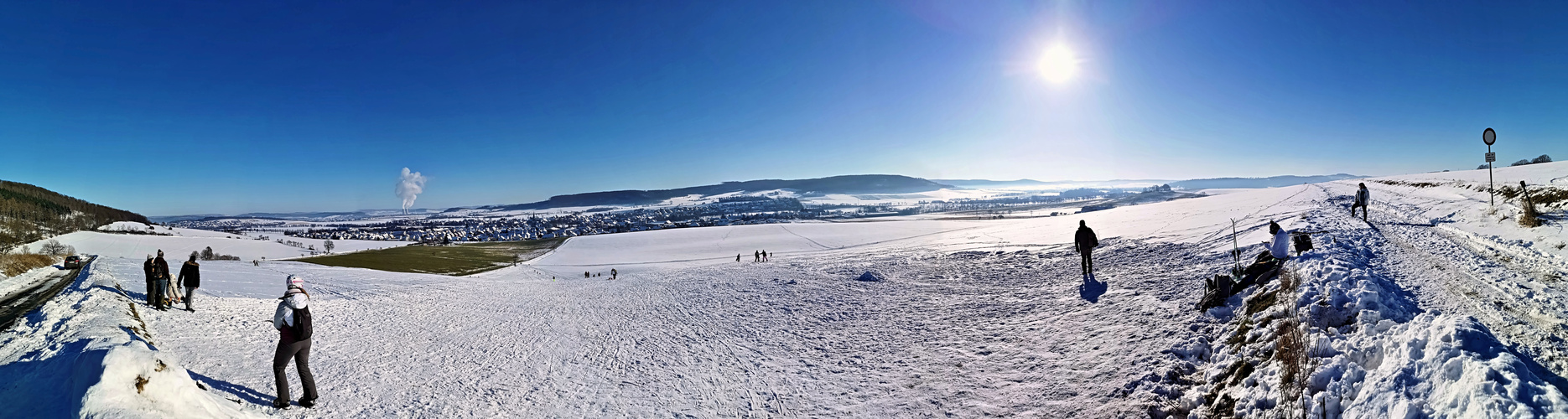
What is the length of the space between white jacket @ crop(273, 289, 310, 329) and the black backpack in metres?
0.05

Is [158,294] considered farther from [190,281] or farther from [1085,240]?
[1085,240]

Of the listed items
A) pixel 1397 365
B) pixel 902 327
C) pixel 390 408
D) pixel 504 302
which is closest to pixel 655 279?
pixel 504 302

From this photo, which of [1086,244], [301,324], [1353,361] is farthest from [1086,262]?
[301,324]

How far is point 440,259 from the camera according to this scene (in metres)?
60.7

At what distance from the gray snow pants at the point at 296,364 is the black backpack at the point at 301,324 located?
3.3 inches

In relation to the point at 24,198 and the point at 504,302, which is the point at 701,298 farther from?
the point at 24,198

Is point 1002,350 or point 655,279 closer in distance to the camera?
point 1002,350

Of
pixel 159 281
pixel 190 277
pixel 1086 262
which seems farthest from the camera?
pixel 1086 262

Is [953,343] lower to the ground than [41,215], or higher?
lower

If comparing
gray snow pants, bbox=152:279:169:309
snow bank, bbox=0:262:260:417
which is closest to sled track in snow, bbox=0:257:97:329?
gray snow pants, bbox=152:279:169:309

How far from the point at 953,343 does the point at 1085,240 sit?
237 inches

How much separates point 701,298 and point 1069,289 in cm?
957

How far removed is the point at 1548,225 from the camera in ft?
32.0

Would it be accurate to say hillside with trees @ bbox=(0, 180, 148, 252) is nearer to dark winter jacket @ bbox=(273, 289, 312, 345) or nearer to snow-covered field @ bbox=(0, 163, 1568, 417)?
snow-covered field @ bbox=(0, 163, 1568, 417)
